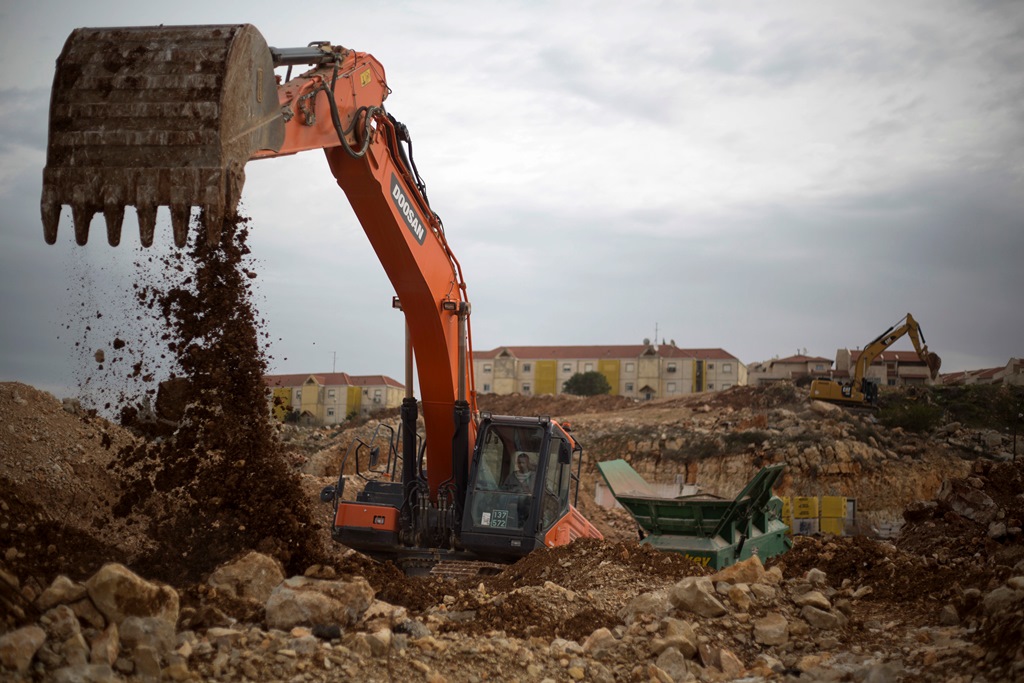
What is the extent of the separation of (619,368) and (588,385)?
9628mm

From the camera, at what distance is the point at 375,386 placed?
6462 centimetres

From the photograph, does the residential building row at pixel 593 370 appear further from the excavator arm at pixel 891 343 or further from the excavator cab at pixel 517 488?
the excavator cab at pixel 517 488

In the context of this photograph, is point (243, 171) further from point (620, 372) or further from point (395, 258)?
point (620, 372)

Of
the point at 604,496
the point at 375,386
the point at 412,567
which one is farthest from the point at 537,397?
the point at 412,567

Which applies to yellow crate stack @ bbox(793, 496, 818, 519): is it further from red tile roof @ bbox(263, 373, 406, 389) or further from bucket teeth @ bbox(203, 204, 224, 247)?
red tile roof @ bbox(263, 373, 406, 389)

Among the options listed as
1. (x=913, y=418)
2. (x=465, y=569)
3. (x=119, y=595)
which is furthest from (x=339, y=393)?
(x=119, y=595)

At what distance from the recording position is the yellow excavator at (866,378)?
3153 cm

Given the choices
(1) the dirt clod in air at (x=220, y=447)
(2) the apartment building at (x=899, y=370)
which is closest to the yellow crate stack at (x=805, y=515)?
(1) the dirt clod in air at (x=220, y=447)

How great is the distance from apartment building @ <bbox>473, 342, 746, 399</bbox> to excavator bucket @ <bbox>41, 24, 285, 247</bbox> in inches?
2353

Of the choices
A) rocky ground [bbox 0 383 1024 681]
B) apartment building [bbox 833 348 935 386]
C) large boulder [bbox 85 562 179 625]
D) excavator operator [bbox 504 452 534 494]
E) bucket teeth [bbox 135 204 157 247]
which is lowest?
rocky ground [bbox 0 383 1024 681]

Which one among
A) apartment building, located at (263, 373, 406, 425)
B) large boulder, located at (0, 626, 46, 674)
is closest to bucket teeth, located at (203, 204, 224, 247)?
large boulder, located at (0, 626, 46, 674)

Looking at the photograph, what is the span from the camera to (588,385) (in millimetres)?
58219

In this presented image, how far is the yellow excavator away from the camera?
31.5 m

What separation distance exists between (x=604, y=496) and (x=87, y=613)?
20.3 meters
